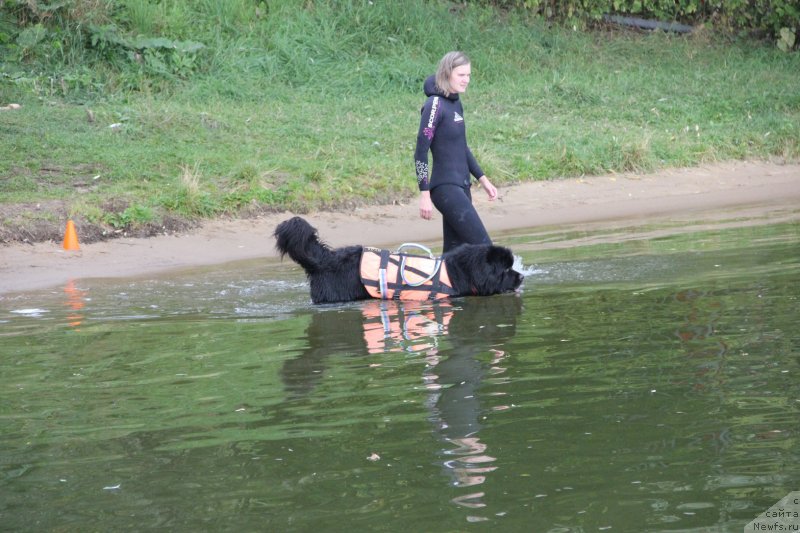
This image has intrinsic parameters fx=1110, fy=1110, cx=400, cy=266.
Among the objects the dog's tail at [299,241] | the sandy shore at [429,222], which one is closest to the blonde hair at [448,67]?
the dog's tail at [299,241]

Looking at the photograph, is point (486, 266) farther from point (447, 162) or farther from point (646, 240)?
point (646, 240)

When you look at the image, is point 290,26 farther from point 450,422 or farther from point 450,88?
point 450,422

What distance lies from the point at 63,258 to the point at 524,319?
15.7 ft

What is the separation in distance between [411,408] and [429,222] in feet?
23.0

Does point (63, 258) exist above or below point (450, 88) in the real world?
below

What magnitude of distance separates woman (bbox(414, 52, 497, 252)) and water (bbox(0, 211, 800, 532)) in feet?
2.10

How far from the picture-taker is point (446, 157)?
8.11m

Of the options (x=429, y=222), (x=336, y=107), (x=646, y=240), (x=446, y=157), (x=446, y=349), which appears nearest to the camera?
(x=446, y=349)

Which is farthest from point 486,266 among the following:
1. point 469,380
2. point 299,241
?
point 469,380

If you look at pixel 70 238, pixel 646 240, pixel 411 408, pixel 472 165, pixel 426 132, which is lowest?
pixel 411 408

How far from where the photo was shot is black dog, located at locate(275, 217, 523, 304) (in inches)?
313

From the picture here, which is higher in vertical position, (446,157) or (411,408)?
(446,157)

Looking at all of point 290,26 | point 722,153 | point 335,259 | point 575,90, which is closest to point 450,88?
point 335,259

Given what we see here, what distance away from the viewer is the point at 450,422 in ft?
16.0
